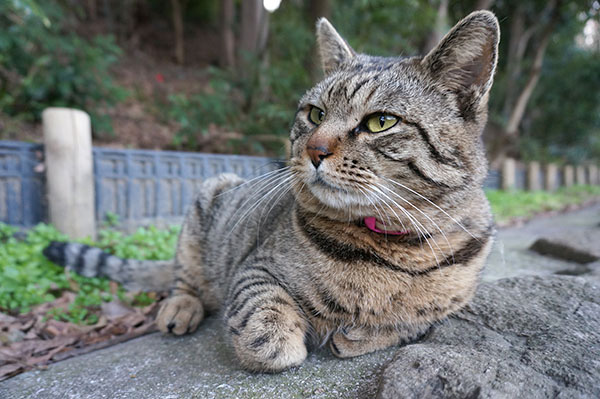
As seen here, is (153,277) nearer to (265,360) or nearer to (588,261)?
(265,360)

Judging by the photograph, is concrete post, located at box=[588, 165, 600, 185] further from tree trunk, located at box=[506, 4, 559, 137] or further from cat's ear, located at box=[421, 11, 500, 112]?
cat's ear, located at box=[421, 11, 500, 112]

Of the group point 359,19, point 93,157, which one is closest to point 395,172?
point 93,157

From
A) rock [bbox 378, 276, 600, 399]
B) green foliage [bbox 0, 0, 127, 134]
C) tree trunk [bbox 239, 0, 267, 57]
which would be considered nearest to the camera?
rock [bbox 378, 276, 600, 399]

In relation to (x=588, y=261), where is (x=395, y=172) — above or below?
above

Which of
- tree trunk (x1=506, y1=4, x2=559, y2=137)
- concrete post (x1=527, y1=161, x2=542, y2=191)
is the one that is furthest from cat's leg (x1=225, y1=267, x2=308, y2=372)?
concrete post (x1=527, y1=161, x2=542, y2=191)

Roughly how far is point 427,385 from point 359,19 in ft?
24.7

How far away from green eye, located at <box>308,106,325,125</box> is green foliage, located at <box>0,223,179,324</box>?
192 centimetres

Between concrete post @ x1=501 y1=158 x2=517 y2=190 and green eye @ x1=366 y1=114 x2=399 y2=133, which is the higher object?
green eye @ x1=366 y1=114 x2=399 y2=133

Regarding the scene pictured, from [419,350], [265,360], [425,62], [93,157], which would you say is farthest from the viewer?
[93,157]

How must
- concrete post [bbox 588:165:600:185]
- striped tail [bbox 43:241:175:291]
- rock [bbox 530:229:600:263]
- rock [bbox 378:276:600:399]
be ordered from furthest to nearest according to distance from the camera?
1. concrete post [bbox 588:165:600:185]
2. rock [bbox 530:229:600:263]
3. striped tail [bbox 43:241:175:291]
4. rock [bbox 378:276:600:399]

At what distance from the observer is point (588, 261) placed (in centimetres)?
297

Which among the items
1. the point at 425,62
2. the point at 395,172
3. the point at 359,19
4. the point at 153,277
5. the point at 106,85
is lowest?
the point at 153,277

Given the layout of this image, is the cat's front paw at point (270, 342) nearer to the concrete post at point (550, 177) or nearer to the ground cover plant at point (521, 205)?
the ground cover plant at point (521, 205)

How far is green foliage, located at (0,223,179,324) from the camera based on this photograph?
8.05 ft
